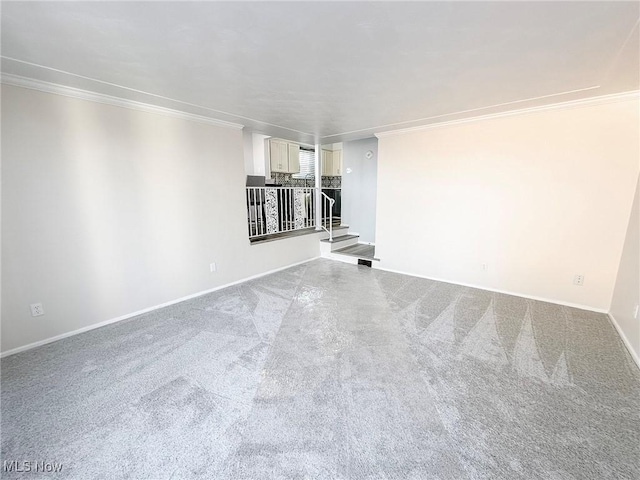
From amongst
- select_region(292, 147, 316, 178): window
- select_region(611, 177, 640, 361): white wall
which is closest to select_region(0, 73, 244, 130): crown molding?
select_region(292, 147, 316, 178): window

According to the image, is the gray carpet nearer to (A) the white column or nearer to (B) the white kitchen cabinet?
(A) the white column

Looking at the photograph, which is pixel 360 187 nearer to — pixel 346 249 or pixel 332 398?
pixel 346 249

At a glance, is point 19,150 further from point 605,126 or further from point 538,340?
point 605,126

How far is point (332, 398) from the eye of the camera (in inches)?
71.9

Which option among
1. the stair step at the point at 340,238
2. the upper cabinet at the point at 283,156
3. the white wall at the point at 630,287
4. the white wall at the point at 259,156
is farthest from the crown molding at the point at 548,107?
the white wall at the point at 259,156

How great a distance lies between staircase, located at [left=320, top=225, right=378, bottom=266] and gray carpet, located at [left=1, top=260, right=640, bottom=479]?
204 centimetres

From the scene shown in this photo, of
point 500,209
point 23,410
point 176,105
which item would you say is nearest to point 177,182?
point 176,105

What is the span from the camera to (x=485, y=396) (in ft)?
6.03

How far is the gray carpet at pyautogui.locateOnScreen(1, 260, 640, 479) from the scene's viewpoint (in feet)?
4.61

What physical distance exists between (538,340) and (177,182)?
14.1 ft

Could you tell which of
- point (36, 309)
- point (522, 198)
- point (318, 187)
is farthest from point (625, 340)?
point (36, 309)

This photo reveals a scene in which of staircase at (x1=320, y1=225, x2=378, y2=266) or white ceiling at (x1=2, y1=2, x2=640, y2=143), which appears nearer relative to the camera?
white ceiling at (x1=2, y1=2, x2=640, y2=143)

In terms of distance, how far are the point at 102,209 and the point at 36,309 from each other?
1080mm

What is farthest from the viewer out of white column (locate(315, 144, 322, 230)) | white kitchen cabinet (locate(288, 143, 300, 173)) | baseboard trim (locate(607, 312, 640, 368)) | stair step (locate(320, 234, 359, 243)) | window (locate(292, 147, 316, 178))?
window (locate(292, 147, 316, 178))
